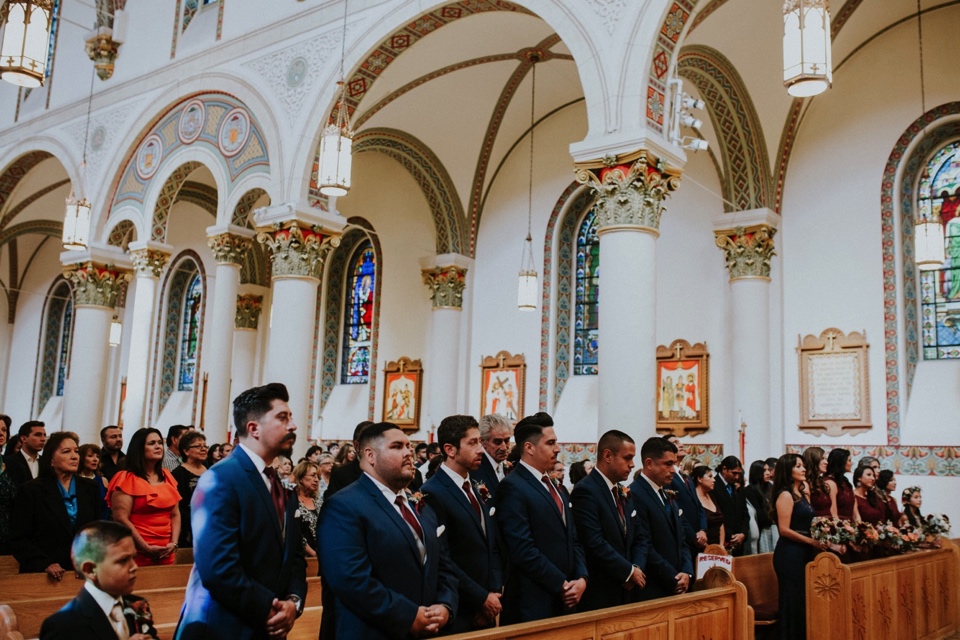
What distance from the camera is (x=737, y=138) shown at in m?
12.1

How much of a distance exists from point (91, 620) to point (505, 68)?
1136 centimetres

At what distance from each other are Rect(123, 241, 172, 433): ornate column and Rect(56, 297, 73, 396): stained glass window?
10.2 meters

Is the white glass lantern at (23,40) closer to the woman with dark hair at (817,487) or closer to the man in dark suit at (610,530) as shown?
the man in dark suit at (610,530)

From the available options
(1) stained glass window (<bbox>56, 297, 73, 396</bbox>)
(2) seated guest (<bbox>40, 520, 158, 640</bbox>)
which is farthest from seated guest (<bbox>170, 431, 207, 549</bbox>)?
(1) stained glass window (<bbox>56, 297, 73, 396</bbox>)

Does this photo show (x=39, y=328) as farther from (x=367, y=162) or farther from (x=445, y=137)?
(x=445, y=137)

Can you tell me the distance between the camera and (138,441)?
501cm

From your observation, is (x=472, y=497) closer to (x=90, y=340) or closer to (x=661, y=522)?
(x=661, y=522)

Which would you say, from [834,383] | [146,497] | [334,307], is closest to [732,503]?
[834,383]

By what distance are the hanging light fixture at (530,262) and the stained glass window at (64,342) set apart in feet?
44.7

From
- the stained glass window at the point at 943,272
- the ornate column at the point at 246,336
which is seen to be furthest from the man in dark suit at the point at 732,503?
the ornate column at the point at 246,336

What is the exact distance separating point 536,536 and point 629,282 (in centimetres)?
432

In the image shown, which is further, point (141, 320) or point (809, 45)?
point (141, 320)

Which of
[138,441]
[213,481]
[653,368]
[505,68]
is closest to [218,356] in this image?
[505,68]

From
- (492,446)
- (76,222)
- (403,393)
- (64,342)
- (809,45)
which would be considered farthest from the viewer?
(64,342)
